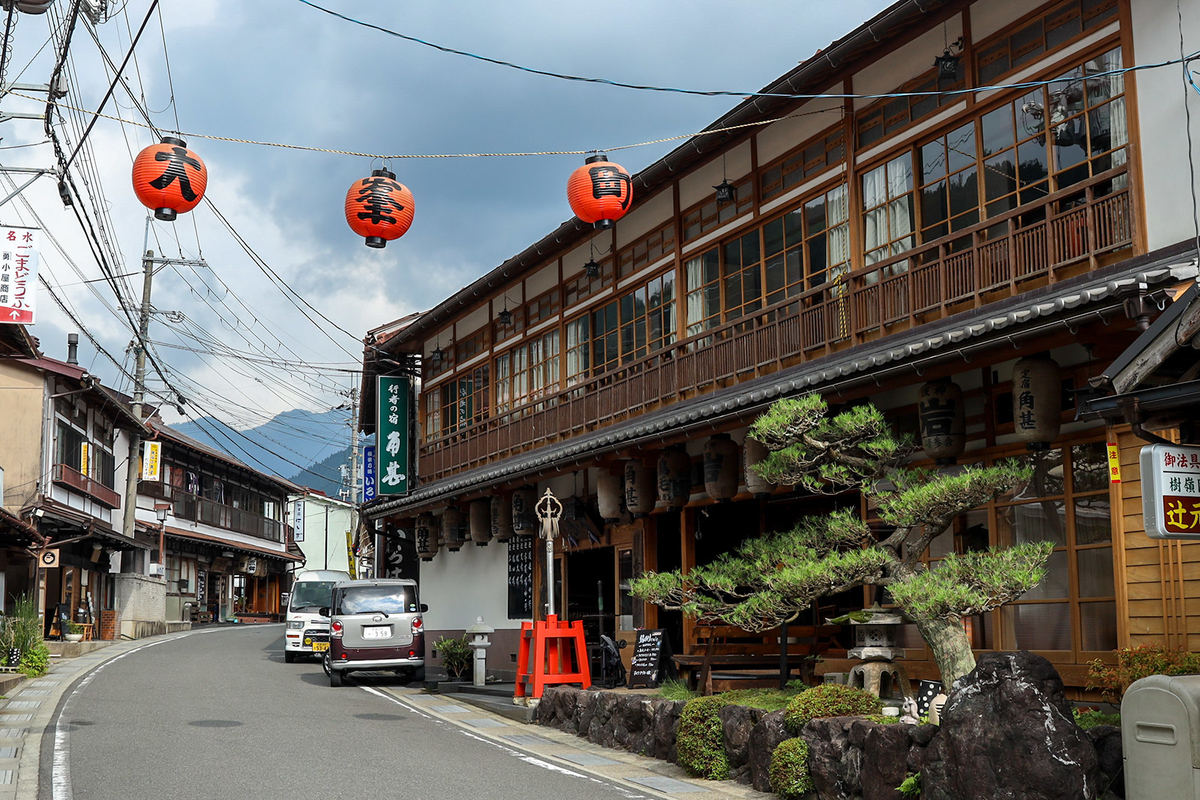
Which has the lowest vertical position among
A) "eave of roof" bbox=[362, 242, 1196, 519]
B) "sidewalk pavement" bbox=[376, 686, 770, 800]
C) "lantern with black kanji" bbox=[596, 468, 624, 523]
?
"sidewalk pavement" bbox=[376, 686, 770, 800]

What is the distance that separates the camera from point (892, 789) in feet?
29.2

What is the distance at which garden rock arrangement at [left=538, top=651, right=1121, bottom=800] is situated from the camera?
7781 millimetres

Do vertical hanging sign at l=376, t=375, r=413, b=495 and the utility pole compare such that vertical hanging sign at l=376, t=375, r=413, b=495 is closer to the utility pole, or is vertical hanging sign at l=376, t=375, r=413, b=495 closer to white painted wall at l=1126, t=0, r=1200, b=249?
the utility pole

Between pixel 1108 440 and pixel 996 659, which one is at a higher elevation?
pixel 1108 440

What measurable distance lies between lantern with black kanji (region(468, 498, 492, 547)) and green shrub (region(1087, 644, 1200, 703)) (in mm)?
15270

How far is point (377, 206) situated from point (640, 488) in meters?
5.92

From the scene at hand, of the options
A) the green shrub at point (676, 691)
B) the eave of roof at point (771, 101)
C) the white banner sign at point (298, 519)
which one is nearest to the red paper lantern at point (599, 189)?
the eave of roof at point (771, 101)

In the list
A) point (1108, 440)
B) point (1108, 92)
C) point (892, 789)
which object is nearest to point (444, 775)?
point (892, 789)

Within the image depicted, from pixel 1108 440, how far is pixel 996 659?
3.06 meters

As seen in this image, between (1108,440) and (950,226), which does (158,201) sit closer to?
(950,226)

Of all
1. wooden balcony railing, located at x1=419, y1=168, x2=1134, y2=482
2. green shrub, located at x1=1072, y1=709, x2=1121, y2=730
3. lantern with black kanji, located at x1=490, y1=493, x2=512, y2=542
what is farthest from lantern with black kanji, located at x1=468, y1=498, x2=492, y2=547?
green shrub, located at x1=1072, y1=709, x2=1121, y2=730

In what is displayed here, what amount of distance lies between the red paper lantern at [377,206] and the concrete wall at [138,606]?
28.8 metres

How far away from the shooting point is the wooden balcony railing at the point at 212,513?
48938 mm

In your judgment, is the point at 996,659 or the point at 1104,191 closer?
the point at 996,659
